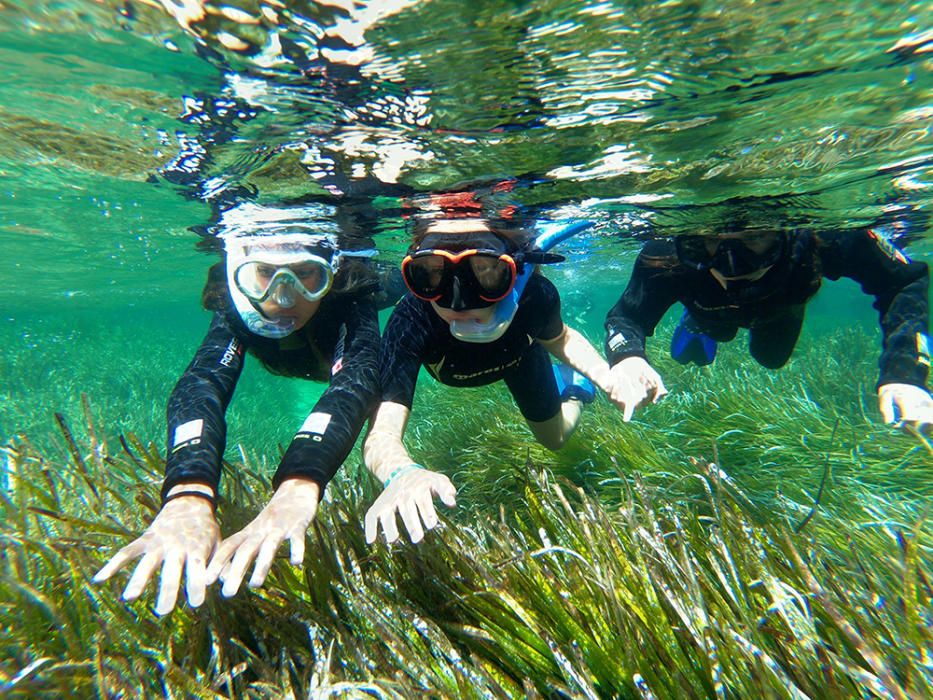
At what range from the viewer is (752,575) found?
8.03 feet

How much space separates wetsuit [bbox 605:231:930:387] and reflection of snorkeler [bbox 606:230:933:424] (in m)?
0.01

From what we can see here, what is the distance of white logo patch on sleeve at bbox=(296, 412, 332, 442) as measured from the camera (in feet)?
10.1

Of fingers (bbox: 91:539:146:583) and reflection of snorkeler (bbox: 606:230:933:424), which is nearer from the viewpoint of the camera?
fingers (bbox: 91:539:146:583)

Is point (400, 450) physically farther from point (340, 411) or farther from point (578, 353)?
point (578, 353)

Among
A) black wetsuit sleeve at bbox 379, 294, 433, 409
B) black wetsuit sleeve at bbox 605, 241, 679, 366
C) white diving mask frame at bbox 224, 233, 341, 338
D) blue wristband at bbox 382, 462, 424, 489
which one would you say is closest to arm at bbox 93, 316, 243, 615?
white diving mask frame at bbox 224, 233, 341, 338

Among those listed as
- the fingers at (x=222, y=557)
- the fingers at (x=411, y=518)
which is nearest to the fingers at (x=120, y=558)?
the fingers at (x=222, y=557)

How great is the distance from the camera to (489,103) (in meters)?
4.05

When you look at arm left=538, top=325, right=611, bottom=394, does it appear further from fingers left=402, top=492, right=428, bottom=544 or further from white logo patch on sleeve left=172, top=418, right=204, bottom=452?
white logo patch on sleeve left=172, top=418, right=204, bottom=452

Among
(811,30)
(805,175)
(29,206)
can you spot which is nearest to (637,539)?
(811,30)

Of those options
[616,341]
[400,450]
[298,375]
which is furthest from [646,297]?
[298,375]

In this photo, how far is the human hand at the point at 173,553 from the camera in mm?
2121

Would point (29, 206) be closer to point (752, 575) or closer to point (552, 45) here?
point (552, 45)

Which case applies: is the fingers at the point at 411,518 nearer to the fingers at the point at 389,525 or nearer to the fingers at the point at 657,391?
the fingers at the point at 389,525

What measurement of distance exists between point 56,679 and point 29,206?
10.6 meters
